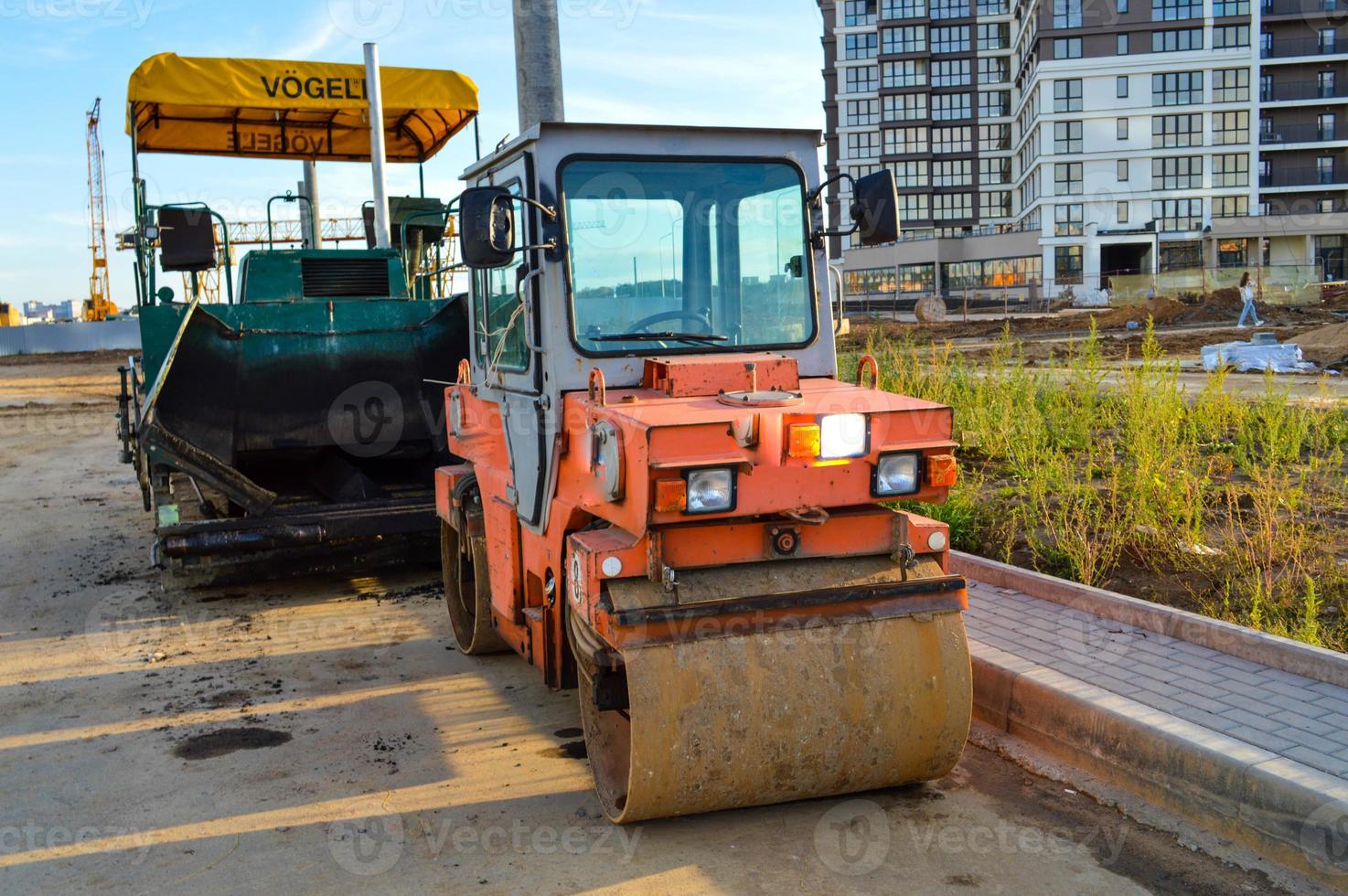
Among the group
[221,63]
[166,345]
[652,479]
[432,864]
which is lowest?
[432,864]

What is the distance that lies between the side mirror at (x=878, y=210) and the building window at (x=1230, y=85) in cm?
7471

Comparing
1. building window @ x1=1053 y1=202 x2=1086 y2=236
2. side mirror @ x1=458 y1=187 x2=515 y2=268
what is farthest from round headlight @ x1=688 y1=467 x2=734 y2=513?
building window @ x1=1053 y1=202 x2=1086 y2=236

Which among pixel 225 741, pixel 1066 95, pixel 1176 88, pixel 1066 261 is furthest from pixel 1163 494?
pixel 1176 88

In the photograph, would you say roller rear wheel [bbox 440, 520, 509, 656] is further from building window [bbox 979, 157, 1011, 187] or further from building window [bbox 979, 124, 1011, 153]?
building window [bbox 979, 124, 1011, 153]

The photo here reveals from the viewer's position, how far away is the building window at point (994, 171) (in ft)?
295

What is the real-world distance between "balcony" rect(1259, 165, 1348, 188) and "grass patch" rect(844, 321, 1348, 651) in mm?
69337

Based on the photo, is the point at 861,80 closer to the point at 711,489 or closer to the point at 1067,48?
the point at 1067,48

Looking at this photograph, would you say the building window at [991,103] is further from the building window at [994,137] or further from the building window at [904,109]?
the building window at [904,109]

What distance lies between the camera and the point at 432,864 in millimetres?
4109

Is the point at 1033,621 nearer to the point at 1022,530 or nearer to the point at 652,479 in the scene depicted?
the point at 1022,530

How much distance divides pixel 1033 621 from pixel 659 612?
287 cm

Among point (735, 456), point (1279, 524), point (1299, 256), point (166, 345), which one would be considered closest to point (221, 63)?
point (166, 345)

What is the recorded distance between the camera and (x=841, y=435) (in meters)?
4.18

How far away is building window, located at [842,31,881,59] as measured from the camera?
9006 centimetres
